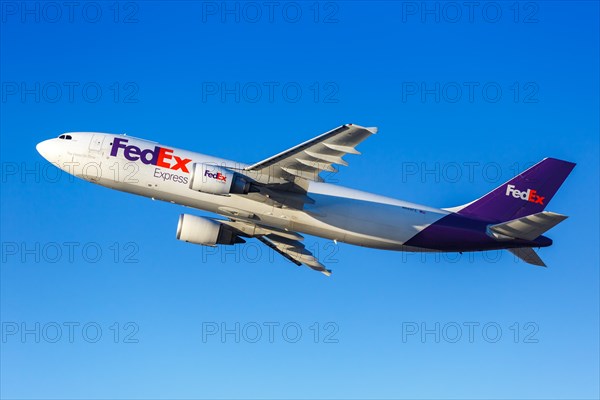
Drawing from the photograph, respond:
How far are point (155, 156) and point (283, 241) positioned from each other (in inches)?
420

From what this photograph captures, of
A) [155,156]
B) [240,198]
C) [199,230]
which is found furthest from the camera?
[199,230]

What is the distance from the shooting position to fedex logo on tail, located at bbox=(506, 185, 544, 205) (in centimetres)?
5312

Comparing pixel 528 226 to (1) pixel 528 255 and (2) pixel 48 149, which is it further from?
(2) pixel 48 149

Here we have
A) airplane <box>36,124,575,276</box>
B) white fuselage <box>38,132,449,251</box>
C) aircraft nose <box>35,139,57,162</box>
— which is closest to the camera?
airplane <box>36,124,575,276</box>

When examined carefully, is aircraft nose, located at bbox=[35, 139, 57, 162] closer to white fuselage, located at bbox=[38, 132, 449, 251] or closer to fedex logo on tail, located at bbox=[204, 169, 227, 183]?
white fuselage, located at bbox=[38, 132, 449, 251]

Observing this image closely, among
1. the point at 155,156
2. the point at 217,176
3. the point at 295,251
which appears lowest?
the point at 295,251

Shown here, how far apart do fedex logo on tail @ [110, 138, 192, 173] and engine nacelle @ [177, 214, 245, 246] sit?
4.30 metres

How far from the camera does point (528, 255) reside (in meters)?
52.1

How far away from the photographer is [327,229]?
50.7 m

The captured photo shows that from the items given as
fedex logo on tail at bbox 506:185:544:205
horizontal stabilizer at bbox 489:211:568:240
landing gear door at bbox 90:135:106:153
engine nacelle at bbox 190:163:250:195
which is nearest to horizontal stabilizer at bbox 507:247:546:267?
horizontal stabilizer at bbox 489:211:568:240

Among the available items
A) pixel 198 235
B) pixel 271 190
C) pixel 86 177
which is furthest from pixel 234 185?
pixel 86 177

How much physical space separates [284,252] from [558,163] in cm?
1926

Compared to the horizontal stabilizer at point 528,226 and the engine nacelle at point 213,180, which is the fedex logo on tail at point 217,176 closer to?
the engine nacelle at point 213,180

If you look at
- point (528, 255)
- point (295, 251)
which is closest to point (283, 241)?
point (295, 251)
